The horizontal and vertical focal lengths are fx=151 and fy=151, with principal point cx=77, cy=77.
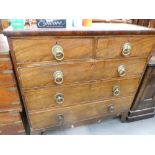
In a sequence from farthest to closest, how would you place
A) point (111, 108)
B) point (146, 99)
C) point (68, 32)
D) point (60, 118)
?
1. point (146, 99)
2. point (111, 108)
3. point (60, 118)
4. point (68, 32)

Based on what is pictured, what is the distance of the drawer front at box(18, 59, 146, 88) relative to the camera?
89cm

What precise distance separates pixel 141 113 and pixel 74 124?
699 mm

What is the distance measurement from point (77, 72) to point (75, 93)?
179mm

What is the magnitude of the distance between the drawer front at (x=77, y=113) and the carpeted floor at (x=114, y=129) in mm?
180

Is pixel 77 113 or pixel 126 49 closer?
pixel 126 49

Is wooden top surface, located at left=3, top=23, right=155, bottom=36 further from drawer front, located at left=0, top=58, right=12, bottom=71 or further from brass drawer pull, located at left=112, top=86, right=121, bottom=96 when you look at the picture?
brass drawer pull, located at left=112, top=86, right=121, bottom=96

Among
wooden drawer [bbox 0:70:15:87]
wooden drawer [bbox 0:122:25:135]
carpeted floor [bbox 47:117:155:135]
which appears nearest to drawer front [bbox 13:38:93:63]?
wooden drawer [bbox 0:70:15:87]

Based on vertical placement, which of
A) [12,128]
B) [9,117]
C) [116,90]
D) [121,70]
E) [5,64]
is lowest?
[12,128]

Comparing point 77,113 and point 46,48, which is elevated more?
point 46,48

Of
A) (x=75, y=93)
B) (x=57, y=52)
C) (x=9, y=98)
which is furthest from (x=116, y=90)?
(x=9, y=98)

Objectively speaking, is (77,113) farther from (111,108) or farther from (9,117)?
(9,117)

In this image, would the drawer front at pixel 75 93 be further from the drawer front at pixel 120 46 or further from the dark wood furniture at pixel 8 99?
the drawer front at pixel 120 46

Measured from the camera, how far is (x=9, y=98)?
3.17ft

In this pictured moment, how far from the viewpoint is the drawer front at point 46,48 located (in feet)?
2.56
